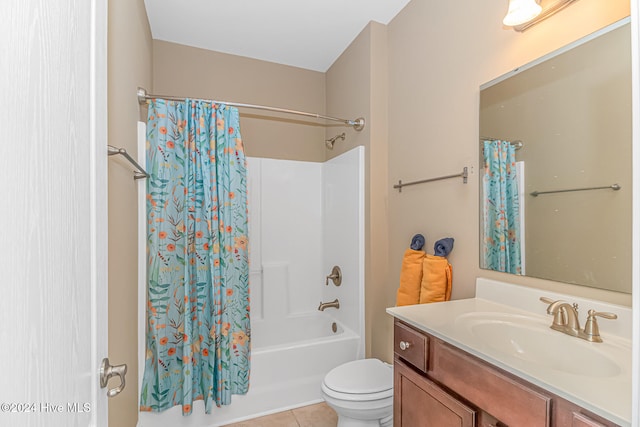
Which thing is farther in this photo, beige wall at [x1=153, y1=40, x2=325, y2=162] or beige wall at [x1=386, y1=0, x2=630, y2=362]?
beige wall at [x1=153, y1=40, x2=325, y2=162]

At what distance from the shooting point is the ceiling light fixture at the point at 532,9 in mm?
1133

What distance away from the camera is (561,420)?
70 cm

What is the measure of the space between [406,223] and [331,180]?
0.94 m

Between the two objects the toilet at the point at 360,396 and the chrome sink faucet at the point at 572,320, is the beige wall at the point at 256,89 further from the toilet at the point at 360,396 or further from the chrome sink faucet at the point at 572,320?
the chrome sink faucet at the point at 572,320

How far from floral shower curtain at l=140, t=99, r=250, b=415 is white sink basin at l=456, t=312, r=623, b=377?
1387mm

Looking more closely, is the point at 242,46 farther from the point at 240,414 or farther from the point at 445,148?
the point at 240,414

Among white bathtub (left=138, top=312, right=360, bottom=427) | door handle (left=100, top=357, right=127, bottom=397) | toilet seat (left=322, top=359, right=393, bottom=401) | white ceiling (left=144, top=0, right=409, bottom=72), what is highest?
white ceiling (left=144, top=0, right=409, bottom=72)

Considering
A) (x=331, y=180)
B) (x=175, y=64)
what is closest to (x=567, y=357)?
(x=331, y=180)

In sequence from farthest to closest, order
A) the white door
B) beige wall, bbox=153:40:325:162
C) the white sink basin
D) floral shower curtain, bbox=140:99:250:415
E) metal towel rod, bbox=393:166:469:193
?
beige wall, bbox=153:40:325:162
floral shower curtain, bbox=140:99:250:415
metal towel rod, bbox=393:166:469:193
the white sink basin
the white door

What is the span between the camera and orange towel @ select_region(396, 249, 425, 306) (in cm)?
162

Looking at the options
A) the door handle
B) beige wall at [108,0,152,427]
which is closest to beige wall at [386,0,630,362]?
the door handle

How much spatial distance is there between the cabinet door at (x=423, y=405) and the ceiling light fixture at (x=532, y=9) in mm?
1442

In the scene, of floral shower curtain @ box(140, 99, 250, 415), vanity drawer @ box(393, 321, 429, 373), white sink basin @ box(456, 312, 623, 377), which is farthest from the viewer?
floral shower curtain @ box(140, 99, 250, 415)

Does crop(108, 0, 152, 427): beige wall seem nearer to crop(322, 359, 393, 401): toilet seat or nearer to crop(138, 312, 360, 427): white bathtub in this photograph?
crop(138, 312, 360, 427): white bathtub
